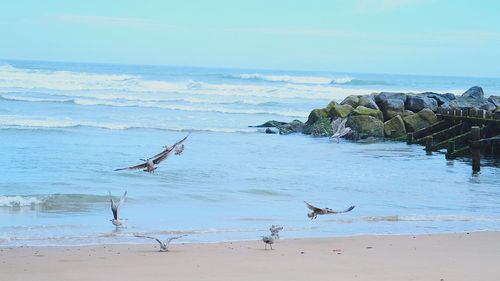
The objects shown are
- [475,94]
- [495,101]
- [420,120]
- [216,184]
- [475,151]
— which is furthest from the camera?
[475,94]

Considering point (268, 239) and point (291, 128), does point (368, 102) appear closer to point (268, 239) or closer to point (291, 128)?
point (291, 128)

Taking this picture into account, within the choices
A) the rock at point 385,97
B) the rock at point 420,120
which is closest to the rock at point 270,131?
the rock at point 385,97

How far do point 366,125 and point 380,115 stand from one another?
1678mm

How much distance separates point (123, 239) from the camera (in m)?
10.3

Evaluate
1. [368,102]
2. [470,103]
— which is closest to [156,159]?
[368,102]

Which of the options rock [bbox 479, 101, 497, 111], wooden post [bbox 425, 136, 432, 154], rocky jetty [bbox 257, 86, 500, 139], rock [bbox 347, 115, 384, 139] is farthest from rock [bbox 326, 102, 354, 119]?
wooden post [bbox 425, 136, 432, 154]

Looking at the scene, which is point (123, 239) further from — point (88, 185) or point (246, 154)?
point (246, 154)

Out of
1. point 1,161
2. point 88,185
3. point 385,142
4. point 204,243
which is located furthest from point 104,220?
point 385,142

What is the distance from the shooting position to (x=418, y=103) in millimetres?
30266

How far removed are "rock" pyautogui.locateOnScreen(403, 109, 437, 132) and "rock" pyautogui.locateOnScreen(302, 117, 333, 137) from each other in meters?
2.91

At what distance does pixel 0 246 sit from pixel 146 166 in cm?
235

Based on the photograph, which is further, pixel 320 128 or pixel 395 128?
pixel 320 128

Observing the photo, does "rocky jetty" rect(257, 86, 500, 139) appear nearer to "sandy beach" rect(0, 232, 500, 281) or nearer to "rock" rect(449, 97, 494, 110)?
"rock" rect(449, 97, 494, 110)

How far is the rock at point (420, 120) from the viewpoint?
27125mm
